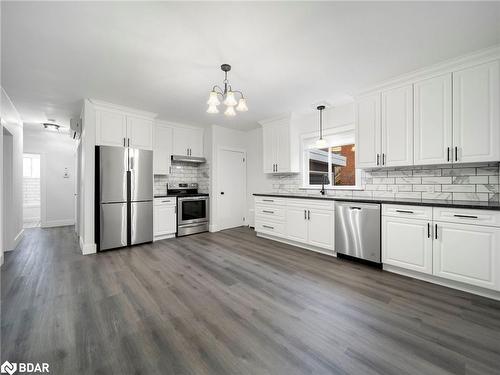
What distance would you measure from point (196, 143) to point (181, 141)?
0.40 meters

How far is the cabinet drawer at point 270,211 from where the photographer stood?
13.9 ft

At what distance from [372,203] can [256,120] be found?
10.0ft

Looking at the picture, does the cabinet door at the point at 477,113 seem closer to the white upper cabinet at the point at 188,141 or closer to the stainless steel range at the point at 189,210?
the stainless steel range at the point at 189,210

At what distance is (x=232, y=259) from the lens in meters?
3.30

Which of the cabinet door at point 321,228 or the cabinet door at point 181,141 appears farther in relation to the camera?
the cabinet door at point 181,141

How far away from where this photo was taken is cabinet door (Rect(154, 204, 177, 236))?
14.6 feet

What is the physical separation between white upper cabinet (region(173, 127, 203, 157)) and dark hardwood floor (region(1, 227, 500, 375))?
2.93 metres

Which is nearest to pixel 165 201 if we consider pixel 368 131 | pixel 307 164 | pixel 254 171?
pixel 254 171

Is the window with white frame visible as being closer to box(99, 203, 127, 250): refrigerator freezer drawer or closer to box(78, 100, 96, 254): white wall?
box(99, 203, 127, 250): refrigerator freezer drawer

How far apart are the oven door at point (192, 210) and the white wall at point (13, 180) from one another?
2788 millimetres

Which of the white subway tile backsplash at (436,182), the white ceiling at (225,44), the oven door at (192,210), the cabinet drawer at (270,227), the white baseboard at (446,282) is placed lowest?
the white baseboard at (446,282)

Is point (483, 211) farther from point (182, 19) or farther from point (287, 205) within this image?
point (182, 19)

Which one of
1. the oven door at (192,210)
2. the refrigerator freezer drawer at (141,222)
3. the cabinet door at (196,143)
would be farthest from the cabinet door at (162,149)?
the refrigerator freezer drawer at (141,222)

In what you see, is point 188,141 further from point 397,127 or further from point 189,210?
point 397,127
